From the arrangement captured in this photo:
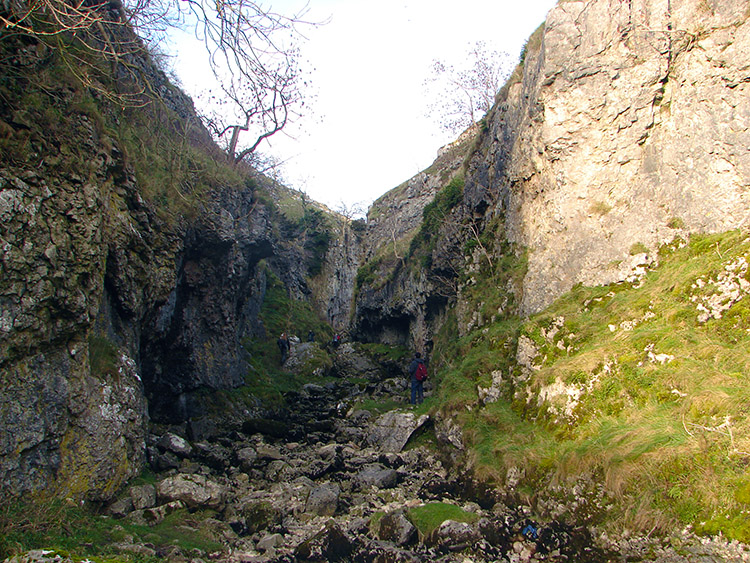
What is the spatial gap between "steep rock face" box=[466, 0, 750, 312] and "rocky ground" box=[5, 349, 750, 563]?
601 centimetres

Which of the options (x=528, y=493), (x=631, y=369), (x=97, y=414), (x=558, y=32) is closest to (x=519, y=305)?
(x=631, y=369)

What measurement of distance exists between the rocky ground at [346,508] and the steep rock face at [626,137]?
6010mm

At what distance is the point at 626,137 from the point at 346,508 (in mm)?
11970

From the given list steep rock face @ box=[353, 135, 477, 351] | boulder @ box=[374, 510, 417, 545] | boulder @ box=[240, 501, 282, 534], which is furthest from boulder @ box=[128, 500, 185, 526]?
steep rock face @ box=[353, 135, 477, 351]

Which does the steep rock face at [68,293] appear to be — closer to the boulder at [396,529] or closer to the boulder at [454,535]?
the boulder at [396,529]

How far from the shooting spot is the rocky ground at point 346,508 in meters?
6.59

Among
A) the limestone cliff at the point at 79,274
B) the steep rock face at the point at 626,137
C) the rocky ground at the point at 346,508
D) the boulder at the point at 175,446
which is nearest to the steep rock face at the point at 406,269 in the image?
the steep rock face at the point at 626,137

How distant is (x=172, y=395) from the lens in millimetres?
16953

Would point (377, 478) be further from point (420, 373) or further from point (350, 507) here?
point (420, 373)

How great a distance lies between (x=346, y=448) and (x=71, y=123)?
424 inches

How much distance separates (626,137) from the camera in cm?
1233

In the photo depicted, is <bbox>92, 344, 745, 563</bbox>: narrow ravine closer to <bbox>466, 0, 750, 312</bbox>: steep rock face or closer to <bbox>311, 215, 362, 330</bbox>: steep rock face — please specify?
<bbox>466, 0, 750, 312</bbox>: steep rock face

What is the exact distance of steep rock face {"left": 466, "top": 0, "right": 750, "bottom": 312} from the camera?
1042 centimetres

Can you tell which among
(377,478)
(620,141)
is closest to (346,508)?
(377,478)
